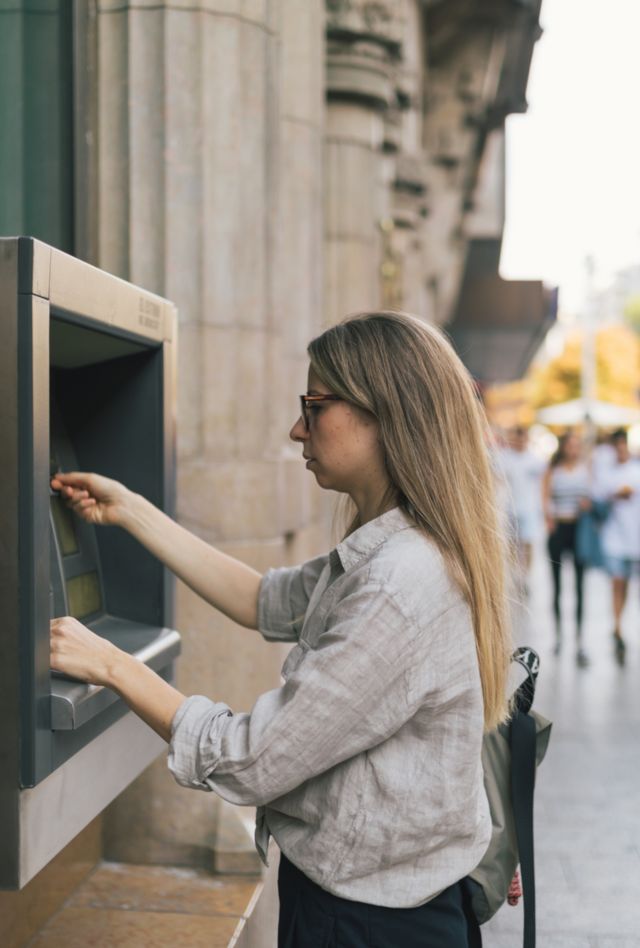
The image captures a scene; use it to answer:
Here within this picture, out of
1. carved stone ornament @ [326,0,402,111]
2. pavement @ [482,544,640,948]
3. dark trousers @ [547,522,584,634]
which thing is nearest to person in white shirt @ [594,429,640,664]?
dark trousers @ [547,522,584,634]

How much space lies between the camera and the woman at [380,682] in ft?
6.32

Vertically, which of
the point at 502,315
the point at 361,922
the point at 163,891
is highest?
the point at 502,315

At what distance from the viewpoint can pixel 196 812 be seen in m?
3.83

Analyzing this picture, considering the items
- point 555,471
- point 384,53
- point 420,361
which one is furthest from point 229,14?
point 555,471

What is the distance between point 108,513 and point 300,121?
330cm

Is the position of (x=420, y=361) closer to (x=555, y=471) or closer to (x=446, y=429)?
(x=446, y=429)

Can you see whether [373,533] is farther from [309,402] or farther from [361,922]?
[361,922]

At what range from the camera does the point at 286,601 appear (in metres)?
2.67

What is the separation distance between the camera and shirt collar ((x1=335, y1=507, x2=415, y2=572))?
6.81 feet

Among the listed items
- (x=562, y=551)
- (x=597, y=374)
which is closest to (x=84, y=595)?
(x=562, y=551)

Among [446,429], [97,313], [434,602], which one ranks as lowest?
[434,602]

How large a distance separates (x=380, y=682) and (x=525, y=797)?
666 millimetres

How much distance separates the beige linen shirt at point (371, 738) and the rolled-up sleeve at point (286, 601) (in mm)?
489

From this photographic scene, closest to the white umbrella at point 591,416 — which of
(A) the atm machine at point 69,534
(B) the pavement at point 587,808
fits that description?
(B) the pavement at point 587,808
